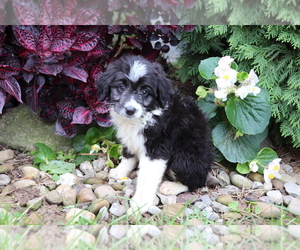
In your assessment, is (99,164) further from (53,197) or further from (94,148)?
(53,197)

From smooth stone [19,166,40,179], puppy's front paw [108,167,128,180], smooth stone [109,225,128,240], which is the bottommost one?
smooth stone [19,166,40,179]

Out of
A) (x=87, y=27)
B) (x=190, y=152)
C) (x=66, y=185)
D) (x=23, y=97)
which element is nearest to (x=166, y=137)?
(x=190, y=152)

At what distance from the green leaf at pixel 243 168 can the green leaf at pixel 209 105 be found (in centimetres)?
60

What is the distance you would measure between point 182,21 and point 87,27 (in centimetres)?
114

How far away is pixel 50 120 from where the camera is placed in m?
4.08

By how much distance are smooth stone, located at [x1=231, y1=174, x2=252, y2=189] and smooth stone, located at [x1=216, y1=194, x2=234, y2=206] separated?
344 mm

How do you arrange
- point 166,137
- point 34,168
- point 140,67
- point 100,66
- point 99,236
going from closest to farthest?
point 99,236, point 140,67, point 166,137, point 34,168, point 100,66

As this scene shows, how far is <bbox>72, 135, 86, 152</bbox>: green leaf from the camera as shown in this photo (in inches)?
160

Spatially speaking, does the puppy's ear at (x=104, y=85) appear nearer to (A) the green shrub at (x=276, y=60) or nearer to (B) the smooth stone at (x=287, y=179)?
(A) the green shrub at (x=276, y=60)

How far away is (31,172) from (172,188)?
1.44 meters

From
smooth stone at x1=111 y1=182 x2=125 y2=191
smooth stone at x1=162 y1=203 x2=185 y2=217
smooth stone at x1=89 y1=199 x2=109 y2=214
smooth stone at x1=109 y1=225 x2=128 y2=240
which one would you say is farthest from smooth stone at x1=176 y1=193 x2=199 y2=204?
smooth stone at x1=109 y1=225 x2=128 y2=240

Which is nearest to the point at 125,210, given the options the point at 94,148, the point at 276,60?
the point at 94,148

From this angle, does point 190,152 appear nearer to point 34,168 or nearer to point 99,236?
point 99,236

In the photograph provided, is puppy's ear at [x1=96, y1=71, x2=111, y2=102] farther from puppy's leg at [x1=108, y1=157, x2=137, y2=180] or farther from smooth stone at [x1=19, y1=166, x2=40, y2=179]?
smooth stone at [x1=19, y1=166, x2=40, y2=179]
